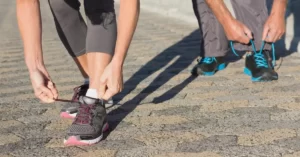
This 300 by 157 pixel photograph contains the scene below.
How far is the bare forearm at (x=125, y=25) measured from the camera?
7.48 ft

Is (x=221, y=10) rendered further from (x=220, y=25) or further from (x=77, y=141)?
(x=77, y=141)

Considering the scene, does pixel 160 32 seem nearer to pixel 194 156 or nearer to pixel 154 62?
pixel 154 62

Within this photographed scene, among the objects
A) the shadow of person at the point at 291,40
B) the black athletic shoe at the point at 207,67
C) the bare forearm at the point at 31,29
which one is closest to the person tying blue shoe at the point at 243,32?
the black athletic shoe at the point at 207,67

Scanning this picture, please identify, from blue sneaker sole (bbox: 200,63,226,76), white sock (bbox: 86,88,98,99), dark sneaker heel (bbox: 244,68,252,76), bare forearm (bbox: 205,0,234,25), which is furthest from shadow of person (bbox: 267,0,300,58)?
white sock (bbox: 86,88,98,99)

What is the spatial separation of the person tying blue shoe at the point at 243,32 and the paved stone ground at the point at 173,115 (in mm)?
98

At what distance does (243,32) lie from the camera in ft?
11.2

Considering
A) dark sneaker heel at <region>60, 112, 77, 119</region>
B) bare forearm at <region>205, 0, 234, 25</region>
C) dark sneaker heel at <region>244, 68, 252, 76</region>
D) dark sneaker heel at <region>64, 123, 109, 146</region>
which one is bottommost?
dark sneaker heel at <region>244, 68, 252, 76</region>

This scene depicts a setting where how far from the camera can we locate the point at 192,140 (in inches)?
90.7

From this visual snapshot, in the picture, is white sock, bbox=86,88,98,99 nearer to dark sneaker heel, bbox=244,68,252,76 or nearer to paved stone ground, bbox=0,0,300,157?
paved stone ground, bbox=0,0,300,157

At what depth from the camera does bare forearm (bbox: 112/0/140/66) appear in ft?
7.48

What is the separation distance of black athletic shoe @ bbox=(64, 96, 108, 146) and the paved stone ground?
0.15 feet

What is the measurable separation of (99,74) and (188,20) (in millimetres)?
5315

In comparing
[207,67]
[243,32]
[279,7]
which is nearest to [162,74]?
[207,67]

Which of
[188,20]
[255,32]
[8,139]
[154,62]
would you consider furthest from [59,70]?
[188,20]
